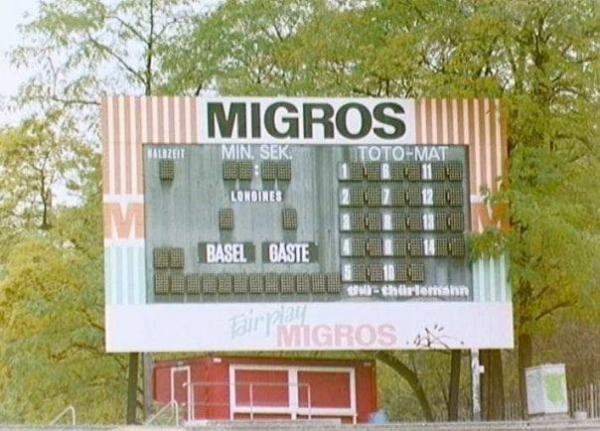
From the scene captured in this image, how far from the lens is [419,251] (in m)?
24.1

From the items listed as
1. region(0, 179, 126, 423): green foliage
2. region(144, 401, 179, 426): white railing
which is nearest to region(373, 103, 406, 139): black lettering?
region(144, 401, 179, 426): white railing

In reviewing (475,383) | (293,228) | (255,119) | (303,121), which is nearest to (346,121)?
(303,121)

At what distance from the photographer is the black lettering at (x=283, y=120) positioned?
2427 centimetres

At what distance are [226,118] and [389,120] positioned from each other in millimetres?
2268

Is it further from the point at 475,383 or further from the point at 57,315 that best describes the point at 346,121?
the point at 57,315

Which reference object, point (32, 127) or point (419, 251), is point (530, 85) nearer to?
point (419, 251)

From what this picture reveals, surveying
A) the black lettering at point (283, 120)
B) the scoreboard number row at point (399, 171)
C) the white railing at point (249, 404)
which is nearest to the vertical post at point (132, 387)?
the white railing at point (249, 404)

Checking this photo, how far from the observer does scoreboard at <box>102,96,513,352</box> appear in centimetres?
2367

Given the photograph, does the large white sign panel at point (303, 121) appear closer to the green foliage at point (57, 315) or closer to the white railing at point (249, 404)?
the white railing at point (249, 404)

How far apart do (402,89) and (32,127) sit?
25.4ft

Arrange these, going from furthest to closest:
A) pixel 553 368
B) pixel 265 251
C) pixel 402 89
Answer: pixel 402 89 → pixel 553 368 → pixel 265 251

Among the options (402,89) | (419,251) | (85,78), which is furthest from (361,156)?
(85,78)

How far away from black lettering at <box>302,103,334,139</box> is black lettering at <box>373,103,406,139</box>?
2.06ft

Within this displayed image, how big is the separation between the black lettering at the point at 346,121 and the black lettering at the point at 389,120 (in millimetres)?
115
